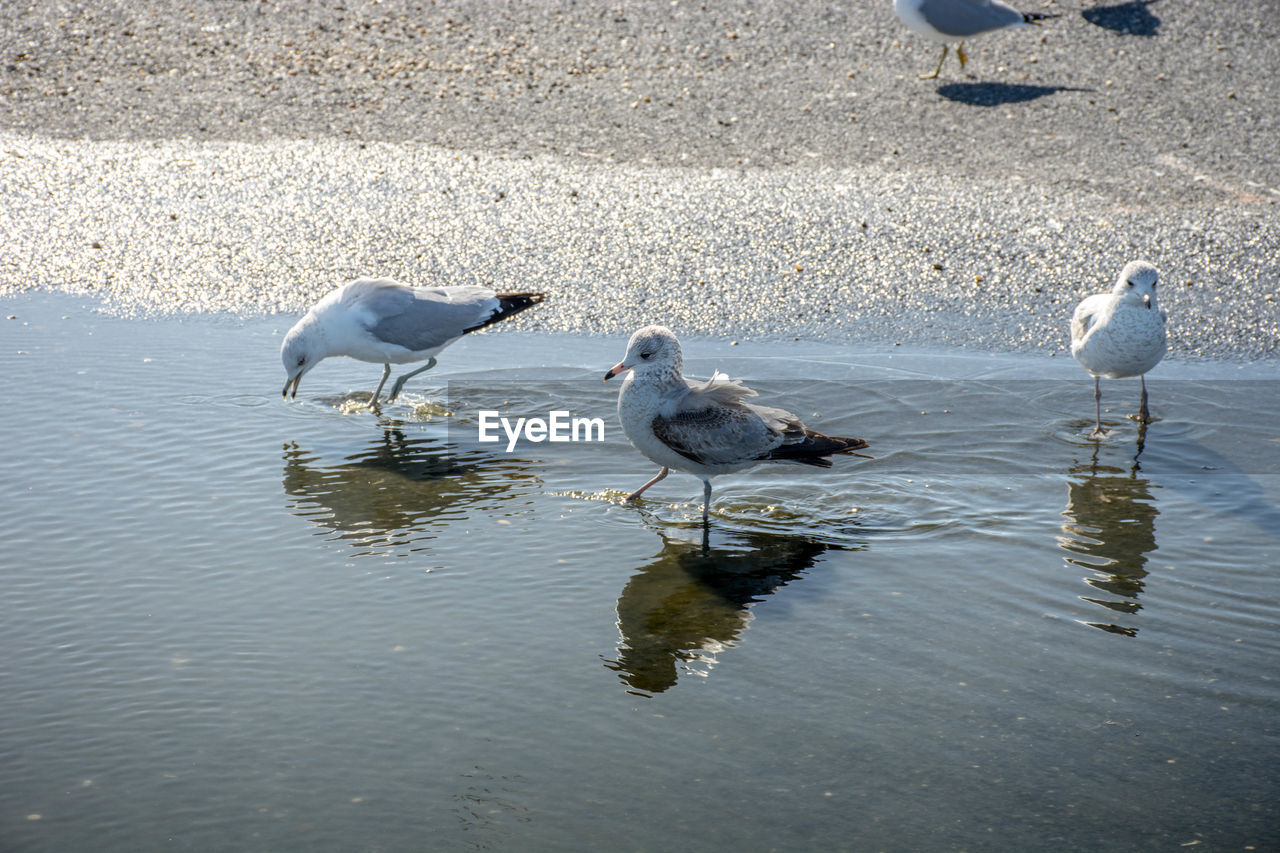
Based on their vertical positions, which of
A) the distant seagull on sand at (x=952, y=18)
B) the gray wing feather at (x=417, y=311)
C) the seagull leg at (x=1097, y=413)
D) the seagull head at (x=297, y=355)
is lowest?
the seagull leg at (x=1097, y=413)

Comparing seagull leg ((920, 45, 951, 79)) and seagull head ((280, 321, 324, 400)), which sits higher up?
seagull leg ((920, 45, 951, 79))

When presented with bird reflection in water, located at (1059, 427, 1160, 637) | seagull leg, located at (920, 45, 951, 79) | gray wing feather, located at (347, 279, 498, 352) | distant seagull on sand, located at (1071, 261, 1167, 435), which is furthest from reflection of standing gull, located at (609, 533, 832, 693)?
seagull leg, located at (920, 45, 951, 79)

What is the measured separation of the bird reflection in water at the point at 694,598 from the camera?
471 centimetres

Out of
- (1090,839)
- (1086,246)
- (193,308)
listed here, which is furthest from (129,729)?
(1086,246)

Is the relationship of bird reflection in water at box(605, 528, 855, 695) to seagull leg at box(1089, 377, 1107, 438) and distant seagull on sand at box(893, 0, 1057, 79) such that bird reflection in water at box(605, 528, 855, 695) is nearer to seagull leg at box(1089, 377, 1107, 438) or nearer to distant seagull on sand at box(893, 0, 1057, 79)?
seagull leg at box(1089, 377, 1107, 438)

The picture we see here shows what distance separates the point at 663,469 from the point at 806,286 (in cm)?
321

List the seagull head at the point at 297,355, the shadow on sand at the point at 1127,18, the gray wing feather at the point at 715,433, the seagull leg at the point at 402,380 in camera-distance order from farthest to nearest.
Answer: the shadow on sand at the point at 1127,18
the seagull leg at the point at 402,380
the seagull head at the point at 297,355
the gray wing feather at the point at 715,433

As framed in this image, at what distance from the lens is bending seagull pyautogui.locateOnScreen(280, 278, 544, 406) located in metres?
7.35

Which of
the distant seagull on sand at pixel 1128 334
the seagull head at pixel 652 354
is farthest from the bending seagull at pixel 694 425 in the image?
the distant seagull on sand at pixel 1128 334

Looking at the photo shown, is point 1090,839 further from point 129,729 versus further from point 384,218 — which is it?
point 384,218

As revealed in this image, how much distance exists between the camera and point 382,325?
751 centimetres

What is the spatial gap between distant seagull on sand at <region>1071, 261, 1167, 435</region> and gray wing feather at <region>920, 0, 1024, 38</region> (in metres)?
7.34

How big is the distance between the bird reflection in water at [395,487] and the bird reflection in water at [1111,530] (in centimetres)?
270

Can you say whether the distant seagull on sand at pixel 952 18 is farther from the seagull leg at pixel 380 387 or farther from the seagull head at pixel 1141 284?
the seagull leg at pixel 380 387
